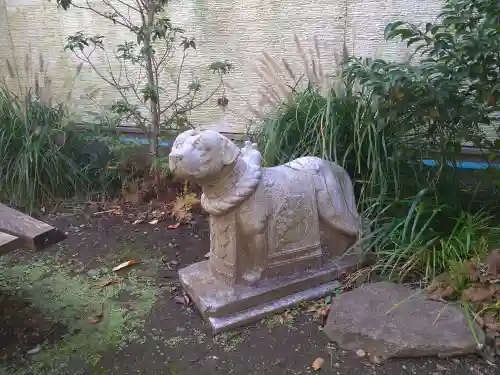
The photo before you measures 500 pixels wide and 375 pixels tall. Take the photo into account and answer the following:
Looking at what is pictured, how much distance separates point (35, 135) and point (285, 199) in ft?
8.34

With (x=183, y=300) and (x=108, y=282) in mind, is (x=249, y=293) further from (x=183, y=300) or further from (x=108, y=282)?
(x=108, y=282)

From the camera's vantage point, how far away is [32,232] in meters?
1.81

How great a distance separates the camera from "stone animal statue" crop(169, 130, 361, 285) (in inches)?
74.2

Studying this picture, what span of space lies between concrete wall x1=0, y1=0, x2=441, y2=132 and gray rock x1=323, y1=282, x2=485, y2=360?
1.92 metres

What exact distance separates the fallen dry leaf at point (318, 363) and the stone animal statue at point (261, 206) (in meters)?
0.47

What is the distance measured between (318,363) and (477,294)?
823 millimetres

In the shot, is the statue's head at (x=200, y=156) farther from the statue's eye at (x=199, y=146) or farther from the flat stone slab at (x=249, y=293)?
the flat stone slab at (x=249, y=293)

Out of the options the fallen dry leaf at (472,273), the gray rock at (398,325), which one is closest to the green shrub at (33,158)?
the gray rock at (398,325)

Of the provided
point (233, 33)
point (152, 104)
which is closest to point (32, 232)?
point (152, 104)

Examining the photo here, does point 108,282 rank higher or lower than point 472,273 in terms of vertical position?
lower

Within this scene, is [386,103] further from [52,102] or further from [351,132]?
[52,102]

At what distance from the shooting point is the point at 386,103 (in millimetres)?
2127

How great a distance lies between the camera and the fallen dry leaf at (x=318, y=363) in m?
1.83

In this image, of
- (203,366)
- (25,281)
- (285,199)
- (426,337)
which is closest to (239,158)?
(285,199)
